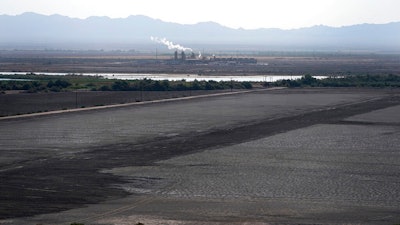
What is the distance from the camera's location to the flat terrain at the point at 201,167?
2345cm

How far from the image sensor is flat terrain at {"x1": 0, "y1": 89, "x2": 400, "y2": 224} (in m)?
23.5

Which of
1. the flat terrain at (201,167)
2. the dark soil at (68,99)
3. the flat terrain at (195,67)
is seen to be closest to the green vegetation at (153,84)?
the dark soil at (68,99)

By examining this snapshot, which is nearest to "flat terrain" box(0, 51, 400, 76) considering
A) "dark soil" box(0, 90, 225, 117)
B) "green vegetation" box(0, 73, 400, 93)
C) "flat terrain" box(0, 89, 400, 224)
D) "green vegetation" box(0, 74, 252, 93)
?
"green vegetation" box(0, 73, 400, 93)

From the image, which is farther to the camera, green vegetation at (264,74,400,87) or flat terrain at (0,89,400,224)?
green vegetation at (264,74,400,87)

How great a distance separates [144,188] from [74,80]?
184ft

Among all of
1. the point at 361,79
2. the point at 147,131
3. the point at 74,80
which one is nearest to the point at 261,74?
the point at 361,79

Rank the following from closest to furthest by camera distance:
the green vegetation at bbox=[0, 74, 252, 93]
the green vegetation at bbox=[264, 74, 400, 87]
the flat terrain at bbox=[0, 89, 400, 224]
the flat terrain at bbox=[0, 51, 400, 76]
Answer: the flat terrain at bbox=[0, 89, 400, 224] < the green vegetation at bbox=[0, 74, 252, 93] < the green vegetation at bbox=[264, 74, 400, 87] < the flat terrain at bbox=[0, 51, 400, 76]

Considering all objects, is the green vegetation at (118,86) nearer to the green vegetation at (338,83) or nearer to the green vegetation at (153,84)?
the green vegetation at (153,84)

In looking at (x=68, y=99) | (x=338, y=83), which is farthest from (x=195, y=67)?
(x=68, y=99)

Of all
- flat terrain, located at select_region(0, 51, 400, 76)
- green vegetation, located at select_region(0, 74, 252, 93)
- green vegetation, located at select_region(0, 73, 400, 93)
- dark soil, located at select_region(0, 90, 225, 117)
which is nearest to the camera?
dark soil, located at select_region(0, 90, 225, 117)

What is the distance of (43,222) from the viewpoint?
21938mm

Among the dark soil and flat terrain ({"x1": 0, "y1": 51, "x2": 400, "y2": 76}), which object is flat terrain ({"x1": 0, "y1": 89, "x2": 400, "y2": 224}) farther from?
flat terrain ({"x1": 0, "y1": 51, "x2": 400, "y2": 76})

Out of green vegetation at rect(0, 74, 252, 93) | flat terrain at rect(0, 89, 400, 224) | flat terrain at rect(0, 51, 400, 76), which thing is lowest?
flat terrain at rect(0, 51, 400, 76)

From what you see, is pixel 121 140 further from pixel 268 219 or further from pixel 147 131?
pixel 268 219
